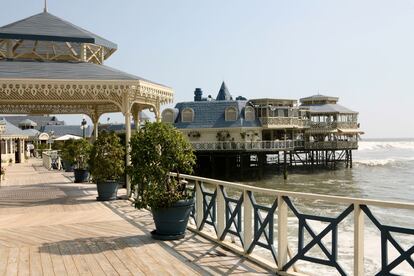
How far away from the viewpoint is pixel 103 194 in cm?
1182

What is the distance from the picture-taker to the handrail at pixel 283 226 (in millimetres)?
4129

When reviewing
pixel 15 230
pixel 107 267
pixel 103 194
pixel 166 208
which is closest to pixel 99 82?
pixel 103 194

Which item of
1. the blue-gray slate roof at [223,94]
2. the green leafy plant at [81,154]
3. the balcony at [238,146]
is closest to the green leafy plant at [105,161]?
the green leafy plant at [81,154]

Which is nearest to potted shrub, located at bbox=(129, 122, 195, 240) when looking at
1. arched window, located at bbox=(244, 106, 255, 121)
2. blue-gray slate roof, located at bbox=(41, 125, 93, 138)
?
arched window, located at bbox=(244, 106, 255, 121)

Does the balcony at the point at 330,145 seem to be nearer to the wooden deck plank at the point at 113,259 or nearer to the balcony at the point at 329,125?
Answer: the balcony at the point at 329,125

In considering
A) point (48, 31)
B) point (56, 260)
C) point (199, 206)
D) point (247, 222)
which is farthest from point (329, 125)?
point (56, 260)

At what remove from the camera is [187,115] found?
45062 millimetres

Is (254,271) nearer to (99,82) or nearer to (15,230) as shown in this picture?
(15,230)

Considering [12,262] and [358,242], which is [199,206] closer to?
[12,262]

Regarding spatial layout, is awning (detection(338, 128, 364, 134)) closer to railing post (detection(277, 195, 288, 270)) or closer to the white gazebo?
the white gazebo

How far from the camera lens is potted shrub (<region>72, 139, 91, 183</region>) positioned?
1755 centimetres

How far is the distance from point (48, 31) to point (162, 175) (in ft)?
29.5

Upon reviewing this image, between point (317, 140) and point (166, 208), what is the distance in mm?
49669

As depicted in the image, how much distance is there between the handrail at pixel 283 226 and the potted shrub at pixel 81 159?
10.3 m
